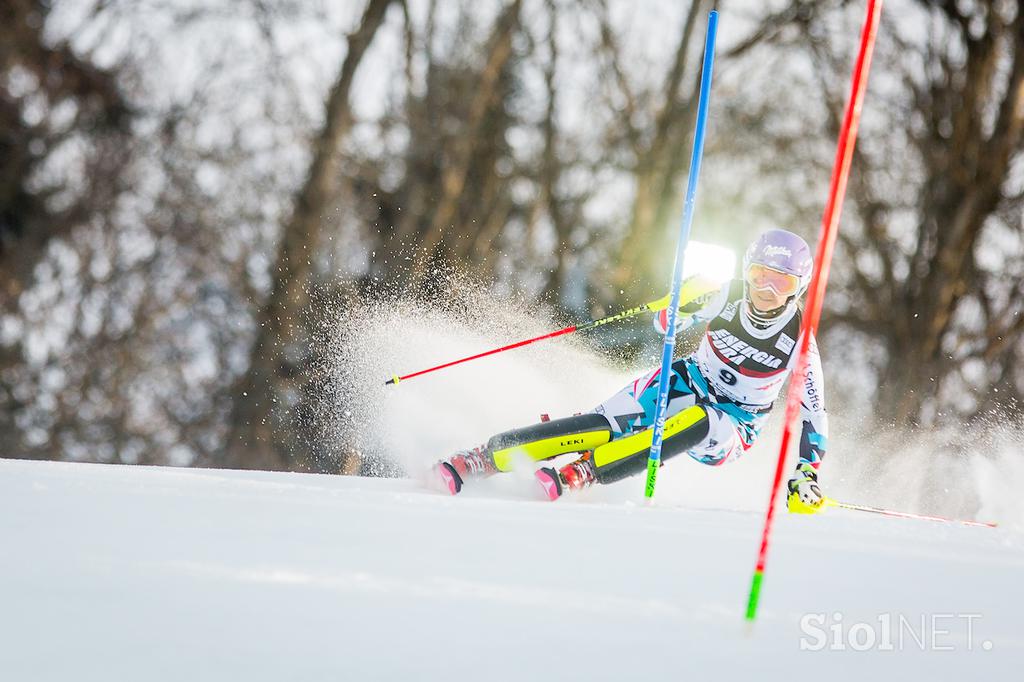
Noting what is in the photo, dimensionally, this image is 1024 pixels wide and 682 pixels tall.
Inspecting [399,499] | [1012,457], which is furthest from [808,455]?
[1012,457]

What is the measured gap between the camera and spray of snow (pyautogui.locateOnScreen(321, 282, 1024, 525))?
6.76 meters

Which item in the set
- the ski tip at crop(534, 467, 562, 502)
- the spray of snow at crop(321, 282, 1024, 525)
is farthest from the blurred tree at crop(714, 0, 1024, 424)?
the ski tip at crop(534, 467, 562, 502)

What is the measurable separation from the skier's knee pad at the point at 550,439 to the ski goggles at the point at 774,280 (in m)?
1.06

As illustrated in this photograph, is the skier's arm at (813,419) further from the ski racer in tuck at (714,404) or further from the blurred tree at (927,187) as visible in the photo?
the blurred tree at (927,187)

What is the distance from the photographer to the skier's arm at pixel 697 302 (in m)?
5.50

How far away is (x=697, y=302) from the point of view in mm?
5570

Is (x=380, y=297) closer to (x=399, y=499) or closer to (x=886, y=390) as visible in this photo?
(x=886, y=390)

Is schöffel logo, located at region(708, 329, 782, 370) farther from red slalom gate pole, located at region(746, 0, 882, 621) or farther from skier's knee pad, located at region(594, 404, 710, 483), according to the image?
red slalom gate pole, located at region(746, 0, 882, 621)

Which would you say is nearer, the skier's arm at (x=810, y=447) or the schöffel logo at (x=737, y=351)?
the skier's arm at (x=810, y=447)

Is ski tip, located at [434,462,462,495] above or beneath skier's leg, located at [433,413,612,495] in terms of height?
beneath

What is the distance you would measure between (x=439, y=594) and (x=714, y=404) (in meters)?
3.50

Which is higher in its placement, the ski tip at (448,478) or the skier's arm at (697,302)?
the skier's arm at (697,302)

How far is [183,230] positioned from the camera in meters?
19.7

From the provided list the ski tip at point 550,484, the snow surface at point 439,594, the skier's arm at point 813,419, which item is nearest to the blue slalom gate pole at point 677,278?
the ski tip at point 550,484
